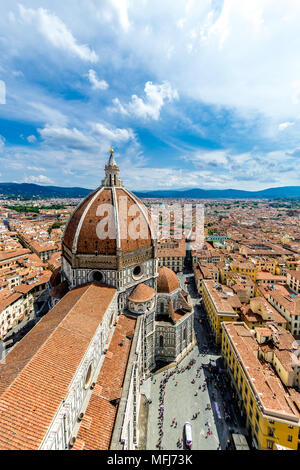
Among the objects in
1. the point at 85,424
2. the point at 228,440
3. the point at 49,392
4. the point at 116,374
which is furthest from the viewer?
the point at 228,440

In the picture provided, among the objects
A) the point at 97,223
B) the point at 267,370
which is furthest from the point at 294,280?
the point at 97,223

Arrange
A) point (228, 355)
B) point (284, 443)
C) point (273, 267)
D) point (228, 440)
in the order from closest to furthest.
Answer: point (284, 443), point (228, 440), point (228, 355), point (273, 267)

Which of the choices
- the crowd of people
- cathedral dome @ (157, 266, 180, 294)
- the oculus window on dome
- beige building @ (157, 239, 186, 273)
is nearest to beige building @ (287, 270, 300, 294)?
beige building @ (157, 239, 186, 273)

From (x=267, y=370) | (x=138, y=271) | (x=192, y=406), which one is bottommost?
(x=192, y=406)

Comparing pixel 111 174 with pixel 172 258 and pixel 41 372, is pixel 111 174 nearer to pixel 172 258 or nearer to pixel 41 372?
pixel 41 372

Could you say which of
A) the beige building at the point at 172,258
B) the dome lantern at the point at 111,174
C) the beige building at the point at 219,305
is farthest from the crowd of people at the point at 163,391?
the beige building at the point at 172,258
